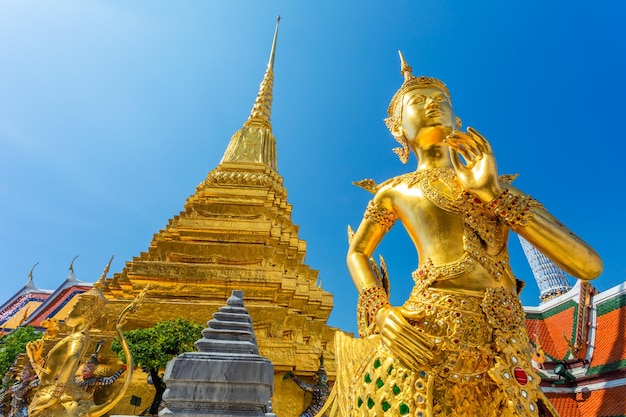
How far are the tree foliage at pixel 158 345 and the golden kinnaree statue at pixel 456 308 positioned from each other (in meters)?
5.30

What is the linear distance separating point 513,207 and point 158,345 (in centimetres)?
682

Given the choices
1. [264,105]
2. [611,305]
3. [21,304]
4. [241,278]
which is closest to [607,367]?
[611,305]

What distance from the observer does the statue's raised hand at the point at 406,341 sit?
7.48 feet

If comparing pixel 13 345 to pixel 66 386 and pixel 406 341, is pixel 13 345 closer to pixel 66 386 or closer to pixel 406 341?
pixel 66 386

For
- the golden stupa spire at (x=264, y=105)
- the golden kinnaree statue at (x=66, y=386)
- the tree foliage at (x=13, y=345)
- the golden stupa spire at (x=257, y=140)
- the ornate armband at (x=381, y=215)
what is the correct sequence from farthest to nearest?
the golden stupa spire at (x=264, y=105) < the golden stupa spire at (x=257, y=140) < the tree foliage at (x=13, y=345) < the golden kinnaree statue at (x=66, y=386) < the ornate armband at (x=381, y=215)

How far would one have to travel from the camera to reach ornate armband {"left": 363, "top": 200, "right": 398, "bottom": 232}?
10.7 ft

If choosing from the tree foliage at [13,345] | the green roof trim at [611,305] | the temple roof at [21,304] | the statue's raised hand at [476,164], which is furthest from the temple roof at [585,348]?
the temple roof at [21,304]

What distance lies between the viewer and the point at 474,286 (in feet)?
8.23

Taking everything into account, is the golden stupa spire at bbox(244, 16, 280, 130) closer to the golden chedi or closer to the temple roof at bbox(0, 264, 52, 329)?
the golden chedi

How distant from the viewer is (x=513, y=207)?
2484 mm

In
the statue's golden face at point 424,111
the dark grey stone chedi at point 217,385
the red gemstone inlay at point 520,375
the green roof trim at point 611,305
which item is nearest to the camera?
the red gemstone inlay at point 520,375

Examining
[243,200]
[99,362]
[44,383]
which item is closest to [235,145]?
[243,200]

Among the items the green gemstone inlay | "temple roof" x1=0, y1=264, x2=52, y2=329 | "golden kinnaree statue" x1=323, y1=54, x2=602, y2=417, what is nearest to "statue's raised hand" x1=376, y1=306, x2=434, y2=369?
"golden kinnaree statue" x1=323, y1=54, x2=602, y2=417

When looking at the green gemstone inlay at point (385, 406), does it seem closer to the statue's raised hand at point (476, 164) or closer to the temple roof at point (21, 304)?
the statue's raised hand at point (476, 164)
